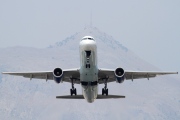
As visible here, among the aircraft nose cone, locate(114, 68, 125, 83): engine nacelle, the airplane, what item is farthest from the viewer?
locate(114, 68, 125, 83): engine nacelle

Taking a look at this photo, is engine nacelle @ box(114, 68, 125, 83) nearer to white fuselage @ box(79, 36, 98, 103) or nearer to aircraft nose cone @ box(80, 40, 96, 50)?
white fuselage @ box(79, 36, 98, 103)

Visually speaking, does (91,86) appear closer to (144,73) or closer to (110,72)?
(110,72)

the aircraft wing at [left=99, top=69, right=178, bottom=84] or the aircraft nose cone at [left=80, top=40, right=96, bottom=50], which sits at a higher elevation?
the aircraft nose cone at [left=80, top=40, right=96, bottom=50]

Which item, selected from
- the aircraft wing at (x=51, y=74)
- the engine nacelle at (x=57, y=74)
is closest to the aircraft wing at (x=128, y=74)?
the aircraft wing at (x=51, y=74)

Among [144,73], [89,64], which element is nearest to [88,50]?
[89,64]

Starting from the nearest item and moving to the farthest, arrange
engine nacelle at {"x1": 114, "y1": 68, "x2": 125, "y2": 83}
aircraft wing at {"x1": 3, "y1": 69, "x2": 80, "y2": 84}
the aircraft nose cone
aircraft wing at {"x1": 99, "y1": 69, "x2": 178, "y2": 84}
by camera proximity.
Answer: the aircraft nose cone → engine nacelle at {"x1": 114, "y1": 68, "x2": 125, "y2": 83} → aircraft wing at {"x1": 99, "y1": 69, "x2": 178, "y2": 84} → aircraft wing at {"x1": 3, "y1": 69, "x2": 80, "y2": 84}

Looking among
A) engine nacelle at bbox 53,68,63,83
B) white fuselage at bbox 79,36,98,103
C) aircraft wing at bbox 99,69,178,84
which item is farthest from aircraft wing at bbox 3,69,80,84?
aircraft wing at bbox 99,69,178,84

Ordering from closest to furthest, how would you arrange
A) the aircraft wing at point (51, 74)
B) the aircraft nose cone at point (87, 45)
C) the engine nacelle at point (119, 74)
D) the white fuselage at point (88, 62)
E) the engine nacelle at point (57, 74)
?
1. the aircraft nose cone at point (87, 45)
2. the white fuselage at point (88, 62)
3. the engine nacelle at point (57, 74)
4. the engine nacelle at point (119, 74)
5. the aircraft wing at point (51, 74)

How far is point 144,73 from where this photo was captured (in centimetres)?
7444

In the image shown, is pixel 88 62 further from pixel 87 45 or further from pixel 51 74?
pixel 51 74

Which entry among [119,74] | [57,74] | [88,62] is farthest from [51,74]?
[119,74]

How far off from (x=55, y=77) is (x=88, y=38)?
5992 millimetres

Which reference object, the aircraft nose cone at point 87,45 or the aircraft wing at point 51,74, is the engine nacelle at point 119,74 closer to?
the aircraft nose cone at point 87,45

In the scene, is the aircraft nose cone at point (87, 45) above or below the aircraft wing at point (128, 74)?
above
